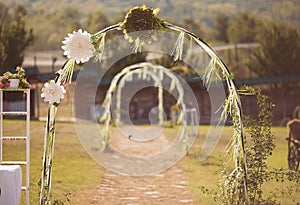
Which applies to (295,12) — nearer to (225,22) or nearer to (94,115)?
(225,22)

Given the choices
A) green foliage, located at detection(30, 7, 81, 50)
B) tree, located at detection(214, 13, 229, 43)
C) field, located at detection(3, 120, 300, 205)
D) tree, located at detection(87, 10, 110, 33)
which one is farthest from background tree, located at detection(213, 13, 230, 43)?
field, located at detection(3, 120, 300, 205)

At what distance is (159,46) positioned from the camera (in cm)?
1683

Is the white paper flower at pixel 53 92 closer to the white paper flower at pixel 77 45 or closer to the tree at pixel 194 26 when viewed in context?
the white paper flower at pixel 77 45

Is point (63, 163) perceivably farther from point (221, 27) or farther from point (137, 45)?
point (221, 27)

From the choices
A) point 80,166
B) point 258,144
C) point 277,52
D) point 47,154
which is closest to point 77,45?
point 47,154

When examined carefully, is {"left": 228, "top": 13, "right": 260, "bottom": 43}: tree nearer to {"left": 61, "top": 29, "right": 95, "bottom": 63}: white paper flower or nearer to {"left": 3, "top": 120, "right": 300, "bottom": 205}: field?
{"left": 3, "top": 120, "right": 300, "bottom": 205}: field

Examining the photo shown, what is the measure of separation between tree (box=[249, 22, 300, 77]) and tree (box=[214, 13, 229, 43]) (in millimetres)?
1711

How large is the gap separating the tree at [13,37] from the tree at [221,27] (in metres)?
6.04

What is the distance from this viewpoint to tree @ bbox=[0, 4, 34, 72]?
41.3 ft

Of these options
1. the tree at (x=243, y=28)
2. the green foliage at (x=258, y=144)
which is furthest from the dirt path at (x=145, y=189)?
the tree at (x=243, y=28)

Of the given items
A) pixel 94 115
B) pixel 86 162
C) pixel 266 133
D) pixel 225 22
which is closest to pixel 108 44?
pixel 94 115

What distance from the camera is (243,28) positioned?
16.9 meters

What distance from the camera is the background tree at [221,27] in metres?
17.8

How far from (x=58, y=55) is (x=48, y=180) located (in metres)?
12.6
